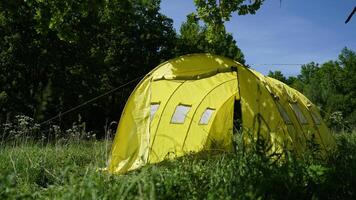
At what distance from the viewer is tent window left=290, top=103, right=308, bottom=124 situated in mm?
9242

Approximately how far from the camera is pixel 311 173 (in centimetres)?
388

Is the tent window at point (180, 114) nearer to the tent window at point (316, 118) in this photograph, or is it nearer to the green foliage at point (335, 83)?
the tent window at point (316, 118)

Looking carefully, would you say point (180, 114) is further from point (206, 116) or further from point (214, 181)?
point (214, 181)

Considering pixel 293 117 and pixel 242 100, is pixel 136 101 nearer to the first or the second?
pixel 242 100

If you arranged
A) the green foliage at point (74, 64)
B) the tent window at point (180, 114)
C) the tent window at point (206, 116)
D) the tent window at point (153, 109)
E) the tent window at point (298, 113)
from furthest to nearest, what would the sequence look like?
the green foliage at point (74, 64)
the tent window at point (206, 116)
the tent window at point (180, 114)
the tent window at point (153, 109)
the tent window at point (298, 113)

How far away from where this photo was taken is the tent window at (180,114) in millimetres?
10938

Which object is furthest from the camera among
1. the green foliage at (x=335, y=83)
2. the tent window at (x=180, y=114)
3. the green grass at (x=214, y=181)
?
the green foliage at (x=335, y=83)

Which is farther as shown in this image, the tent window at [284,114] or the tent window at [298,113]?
the tent window at [298,113]

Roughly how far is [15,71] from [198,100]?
18295 mm

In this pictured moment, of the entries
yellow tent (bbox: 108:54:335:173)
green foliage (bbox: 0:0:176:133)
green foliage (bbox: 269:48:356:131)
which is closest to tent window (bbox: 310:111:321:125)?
yellow tent (bbox: 108:54:335:173)

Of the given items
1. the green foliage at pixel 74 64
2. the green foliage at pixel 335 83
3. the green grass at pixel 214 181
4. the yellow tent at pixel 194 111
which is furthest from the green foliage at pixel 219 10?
the green foliage at pixel 335 83

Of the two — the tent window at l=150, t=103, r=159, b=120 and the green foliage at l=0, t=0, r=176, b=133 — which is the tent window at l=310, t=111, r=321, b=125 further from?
the green foliage at l=0, t=0, r=176, b=133

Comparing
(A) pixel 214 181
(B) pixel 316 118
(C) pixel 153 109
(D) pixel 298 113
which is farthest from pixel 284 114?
(A) pixel 214 181

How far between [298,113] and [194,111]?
9.67 feet
